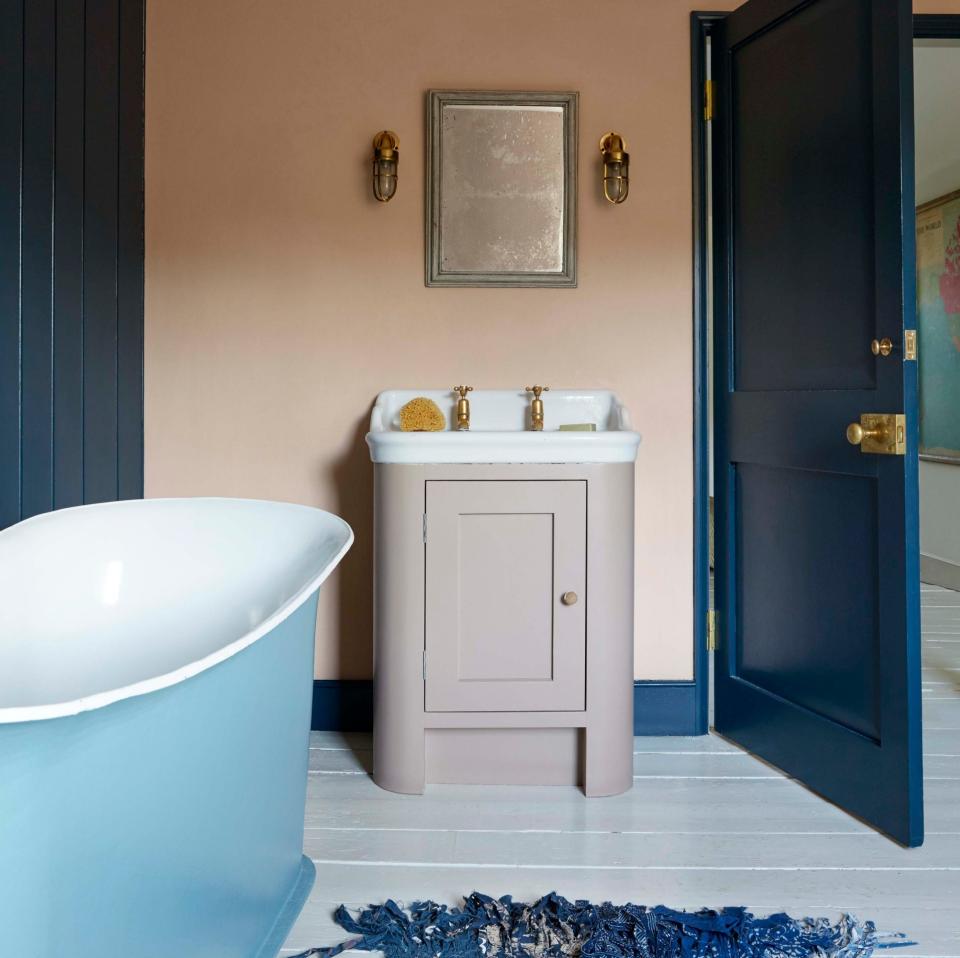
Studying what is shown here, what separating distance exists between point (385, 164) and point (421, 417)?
0.72 metres

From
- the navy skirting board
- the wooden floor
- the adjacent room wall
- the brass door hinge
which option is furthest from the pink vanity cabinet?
the adjacent room wall

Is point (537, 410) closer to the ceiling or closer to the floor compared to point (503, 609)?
closer to the ceiling

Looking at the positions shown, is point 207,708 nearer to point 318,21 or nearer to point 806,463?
point 806,463

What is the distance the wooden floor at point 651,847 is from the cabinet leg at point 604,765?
39 mm

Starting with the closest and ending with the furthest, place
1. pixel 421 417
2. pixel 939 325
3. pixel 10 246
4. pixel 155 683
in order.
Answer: pixel 155 683, pixel 10 246, pixel 421 417, pixel 939 325

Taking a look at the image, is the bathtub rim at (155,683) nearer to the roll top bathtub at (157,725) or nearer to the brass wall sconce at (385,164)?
the roll top bathtub at (157,725)

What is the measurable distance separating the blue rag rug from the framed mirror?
1.69 m

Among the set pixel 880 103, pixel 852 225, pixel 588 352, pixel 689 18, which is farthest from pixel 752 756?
pixel 689 18

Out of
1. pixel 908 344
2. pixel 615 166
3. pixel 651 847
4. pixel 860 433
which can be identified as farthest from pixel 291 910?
pixel 615 166

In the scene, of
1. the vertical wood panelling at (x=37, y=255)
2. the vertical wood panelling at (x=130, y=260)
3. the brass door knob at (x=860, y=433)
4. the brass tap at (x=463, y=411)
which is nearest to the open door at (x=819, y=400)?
the brass door knob at (x=860, y=433)

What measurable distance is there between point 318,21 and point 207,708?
219 cm

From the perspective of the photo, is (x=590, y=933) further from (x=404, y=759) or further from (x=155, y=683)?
(x=155, y=683)

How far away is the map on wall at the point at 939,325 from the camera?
17.9 feet

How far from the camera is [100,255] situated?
2.37 m
